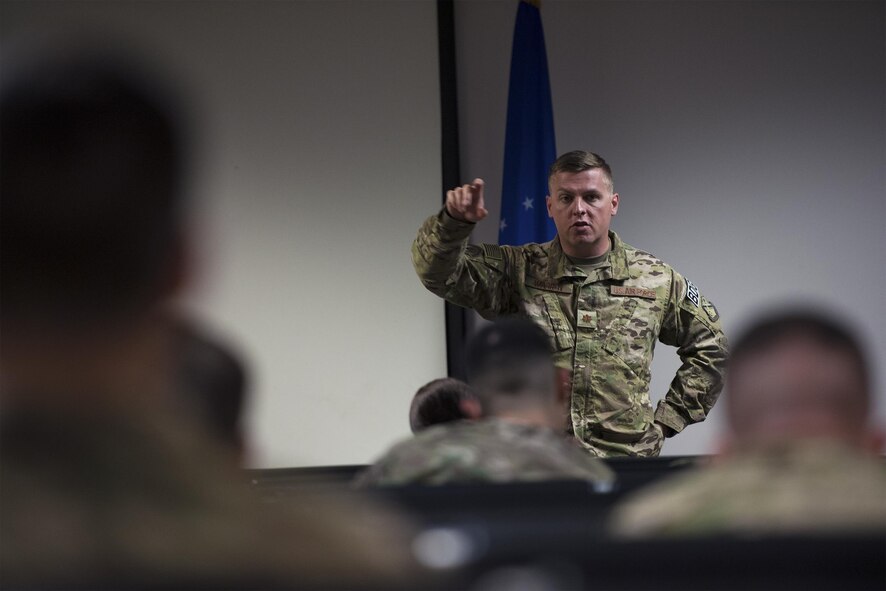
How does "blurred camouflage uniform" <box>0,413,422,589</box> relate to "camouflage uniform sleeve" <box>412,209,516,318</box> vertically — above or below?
below

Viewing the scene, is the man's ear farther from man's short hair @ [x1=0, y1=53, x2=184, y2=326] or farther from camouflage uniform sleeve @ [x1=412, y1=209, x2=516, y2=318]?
man's short hair @ [x1=0, y1=53, x2=184, y2=326]

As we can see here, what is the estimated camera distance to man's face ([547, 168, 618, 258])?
3516 millimetres

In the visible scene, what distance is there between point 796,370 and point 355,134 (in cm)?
391

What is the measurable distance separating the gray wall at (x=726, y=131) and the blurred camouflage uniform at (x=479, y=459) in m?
3.40

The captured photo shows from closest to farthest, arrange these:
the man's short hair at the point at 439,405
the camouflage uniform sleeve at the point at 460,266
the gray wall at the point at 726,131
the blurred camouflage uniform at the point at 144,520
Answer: the blurred camouflage uniform at the point at 144,520 → the man's short hair at the point at 439,405 → the camouflage uniform sleeve at the point at 460,266 → the gray wall at the point at 726,131

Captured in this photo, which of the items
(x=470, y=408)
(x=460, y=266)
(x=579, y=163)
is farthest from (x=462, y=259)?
(x=470, y=408)

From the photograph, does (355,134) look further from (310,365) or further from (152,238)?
(152,238)

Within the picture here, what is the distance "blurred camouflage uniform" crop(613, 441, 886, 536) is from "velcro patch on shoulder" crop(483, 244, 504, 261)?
233 centimetres

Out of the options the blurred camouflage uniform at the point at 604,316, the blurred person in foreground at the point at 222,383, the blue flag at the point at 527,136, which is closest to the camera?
the blurred person in foreground at the point at 222,383

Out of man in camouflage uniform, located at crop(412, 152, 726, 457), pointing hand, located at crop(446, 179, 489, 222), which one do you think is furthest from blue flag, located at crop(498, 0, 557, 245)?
pointing hand, located at crop(446, 179, 489, 222)

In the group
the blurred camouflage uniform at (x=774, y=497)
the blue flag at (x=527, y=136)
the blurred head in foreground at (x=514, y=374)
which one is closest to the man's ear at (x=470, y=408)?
the blurred head in foreground at (x=514, y=374)

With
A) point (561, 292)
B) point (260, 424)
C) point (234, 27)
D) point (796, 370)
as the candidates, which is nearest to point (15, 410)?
point (796, 370)

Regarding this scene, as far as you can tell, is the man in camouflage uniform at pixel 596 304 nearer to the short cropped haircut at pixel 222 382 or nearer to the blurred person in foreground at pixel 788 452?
the short cropped haircut at pixel 222 382

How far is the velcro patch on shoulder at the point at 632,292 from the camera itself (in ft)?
11.5
